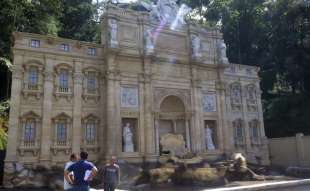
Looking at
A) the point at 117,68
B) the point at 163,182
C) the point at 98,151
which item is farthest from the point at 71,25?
the point at 163,182

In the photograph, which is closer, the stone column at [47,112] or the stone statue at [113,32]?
the stone column at [47,112]

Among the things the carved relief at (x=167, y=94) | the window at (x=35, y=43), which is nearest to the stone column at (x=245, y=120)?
the carved relief at (x=167, y=94)

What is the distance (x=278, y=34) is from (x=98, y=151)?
26466 mm

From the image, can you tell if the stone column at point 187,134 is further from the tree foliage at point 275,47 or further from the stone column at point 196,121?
the tree foliage at point 275,47

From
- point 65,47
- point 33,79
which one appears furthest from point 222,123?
point 33,79

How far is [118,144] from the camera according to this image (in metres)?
22.9

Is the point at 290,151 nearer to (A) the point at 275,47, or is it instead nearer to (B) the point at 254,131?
(B) the point at 254,131

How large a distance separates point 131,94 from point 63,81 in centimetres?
499

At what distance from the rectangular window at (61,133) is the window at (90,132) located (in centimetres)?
152

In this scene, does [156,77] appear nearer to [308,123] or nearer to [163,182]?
[163,182]

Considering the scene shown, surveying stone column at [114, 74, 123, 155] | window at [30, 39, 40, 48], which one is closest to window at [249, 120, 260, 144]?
stone column at [114, 74, 123, 155]

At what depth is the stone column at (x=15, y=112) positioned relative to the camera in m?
19.9

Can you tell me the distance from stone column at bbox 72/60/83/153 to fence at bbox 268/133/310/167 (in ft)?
64.4

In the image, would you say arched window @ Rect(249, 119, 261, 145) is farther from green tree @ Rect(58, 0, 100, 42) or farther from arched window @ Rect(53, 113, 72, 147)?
green tree @ Rect(58, 0, 100, 42)
